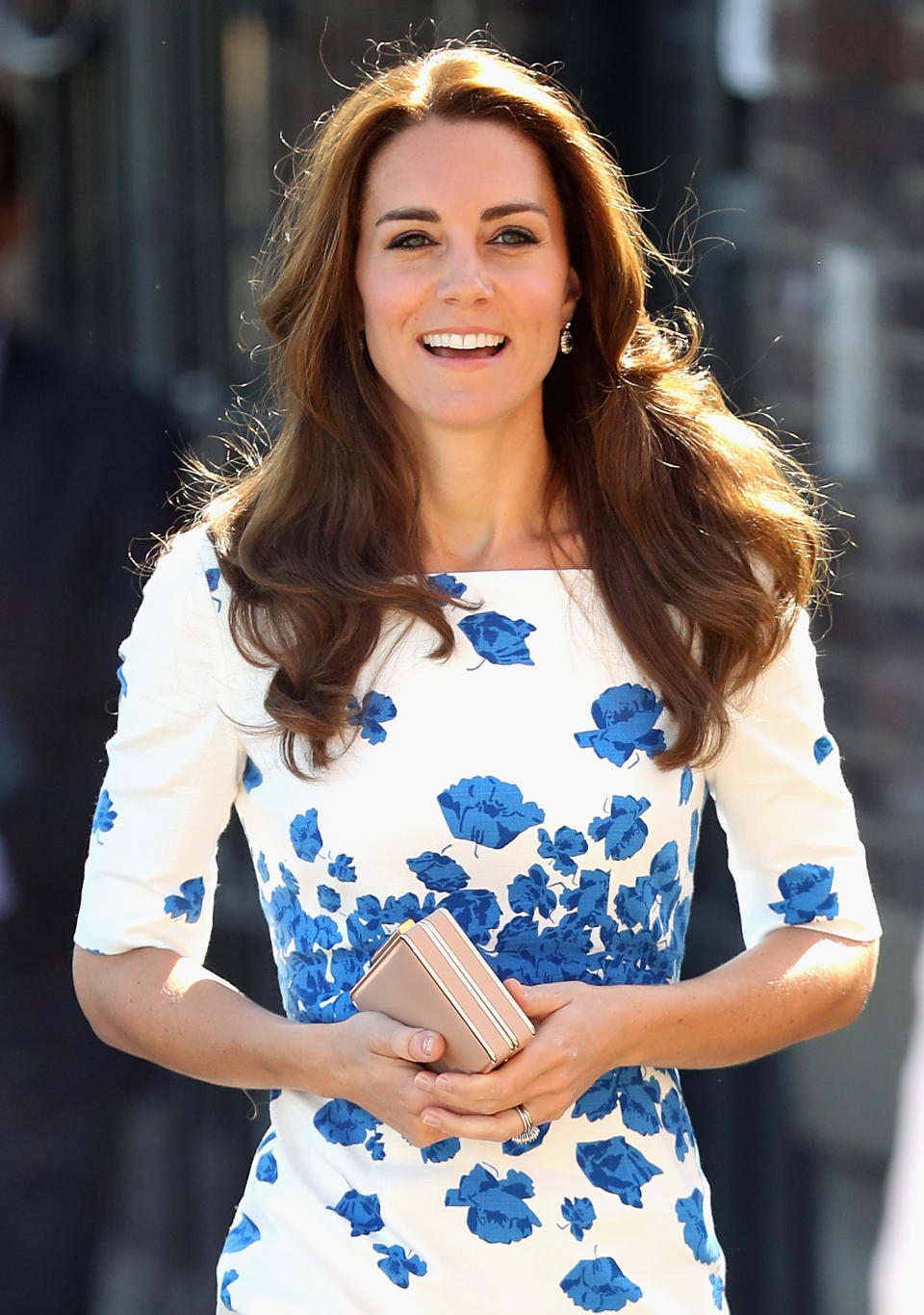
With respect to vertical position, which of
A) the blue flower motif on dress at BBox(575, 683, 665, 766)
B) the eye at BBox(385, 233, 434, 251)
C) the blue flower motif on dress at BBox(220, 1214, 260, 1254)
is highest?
the eye at BBox(385, 233, 434, 251)

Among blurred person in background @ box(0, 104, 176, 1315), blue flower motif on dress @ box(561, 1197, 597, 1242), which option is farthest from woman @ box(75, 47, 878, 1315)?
→ blurred person in background @ box(0, 104, 176, 1315)

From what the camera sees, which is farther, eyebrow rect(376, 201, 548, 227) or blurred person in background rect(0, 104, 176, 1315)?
blurred person in background rect(0, 104, 176, 1315)

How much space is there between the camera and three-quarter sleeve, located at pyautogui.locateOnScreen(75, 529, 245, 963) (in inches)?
80.0

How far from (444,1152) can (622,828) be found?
0.34 metres

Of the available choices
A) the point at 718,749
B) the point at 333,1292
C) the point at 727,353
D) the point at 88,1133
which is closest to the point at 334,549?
the point at 718,749

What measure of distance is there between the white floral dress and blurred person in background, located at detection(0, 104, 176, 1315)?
1348mm

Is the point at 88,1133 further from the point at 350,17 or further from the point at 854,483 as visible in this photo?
the point at 350,17

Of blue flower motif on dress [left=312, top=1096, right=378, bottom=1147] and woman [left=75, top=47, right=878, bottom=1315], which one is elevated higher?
woman [left=75, top=47, right=878, bottom=1315]

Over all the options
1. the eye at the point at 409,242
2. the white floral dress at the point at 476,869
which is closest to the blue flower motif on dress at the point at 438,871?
the white floral dress at the point at 476,869

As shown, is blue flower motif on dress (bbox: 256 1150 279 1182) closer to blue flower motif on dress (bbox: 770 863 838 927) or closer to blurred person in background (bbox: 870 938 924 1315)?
blue flower motif on dress (bbox: 770 863 838 927)

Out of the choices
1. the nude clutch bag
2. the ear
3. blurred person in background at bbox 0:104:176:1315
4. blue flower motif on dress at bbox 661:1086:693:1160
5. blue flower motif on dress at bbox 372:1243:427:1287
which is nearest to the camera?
the nude clutch bag

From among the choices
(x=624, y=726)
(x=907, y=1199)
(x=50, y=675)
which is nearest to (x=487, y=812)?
(x=624, y=726)

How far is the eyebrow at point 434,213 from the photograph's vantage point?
6.70 feet

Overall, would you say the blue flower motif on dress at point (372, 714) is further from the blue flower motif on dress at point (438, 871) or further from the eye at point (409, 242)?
the eye at point (409, 242)
